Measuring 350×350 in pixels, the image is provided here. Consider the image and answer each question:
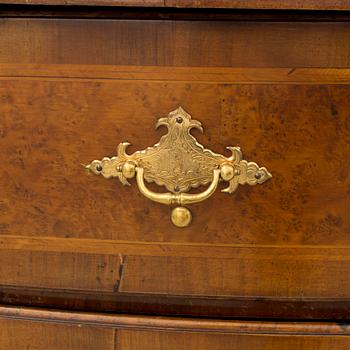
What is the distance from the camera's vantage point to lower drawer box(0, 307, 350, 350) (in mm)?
607

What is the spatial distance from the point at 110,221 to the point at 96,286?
81 mm

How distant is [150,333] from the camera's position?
625mm

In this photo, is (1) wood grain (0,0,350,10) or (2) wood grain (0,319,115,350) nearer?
(1) wood grain (0,0,350,10)

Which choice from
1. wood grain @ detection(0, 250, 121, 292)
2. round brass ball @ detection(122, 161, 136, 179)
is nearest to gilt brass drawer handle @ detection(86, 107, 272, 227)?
round brass ball @ detection(122, 161, 136, 179)

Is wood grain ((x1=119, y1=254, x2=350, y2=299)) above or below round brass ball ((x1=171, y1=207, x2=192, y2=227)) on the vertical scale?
below

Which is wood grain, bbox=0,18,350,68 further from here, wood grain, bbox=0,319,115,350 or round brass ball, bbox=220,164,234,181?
wood grain, bbox=0,319,115,350

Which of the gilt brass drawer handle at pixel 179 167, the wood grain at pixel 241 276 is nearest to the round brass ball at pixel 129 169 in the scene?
the gilt brass drawer handle at pixel 179 167

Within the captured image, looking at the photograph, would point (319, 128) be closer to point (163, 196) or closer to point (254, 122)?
point (254, 122)

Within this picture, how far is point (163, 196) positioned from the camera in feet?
1.87

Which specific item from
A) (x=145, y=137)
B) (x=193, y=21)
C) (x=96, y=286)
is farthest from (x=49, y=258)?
(x=193, y=21)

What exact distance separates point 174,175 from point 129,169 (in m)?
0.05

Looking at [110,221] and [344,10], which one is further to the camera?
[110,221]

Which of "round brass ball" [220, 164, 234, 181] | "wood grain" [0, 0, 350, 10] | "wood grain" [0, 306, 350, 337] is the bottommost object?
"wood grain" [0, 306, 350, 337]

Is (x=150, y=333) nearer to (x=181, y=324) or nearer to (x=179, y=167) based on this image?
(x=181, y=324)
